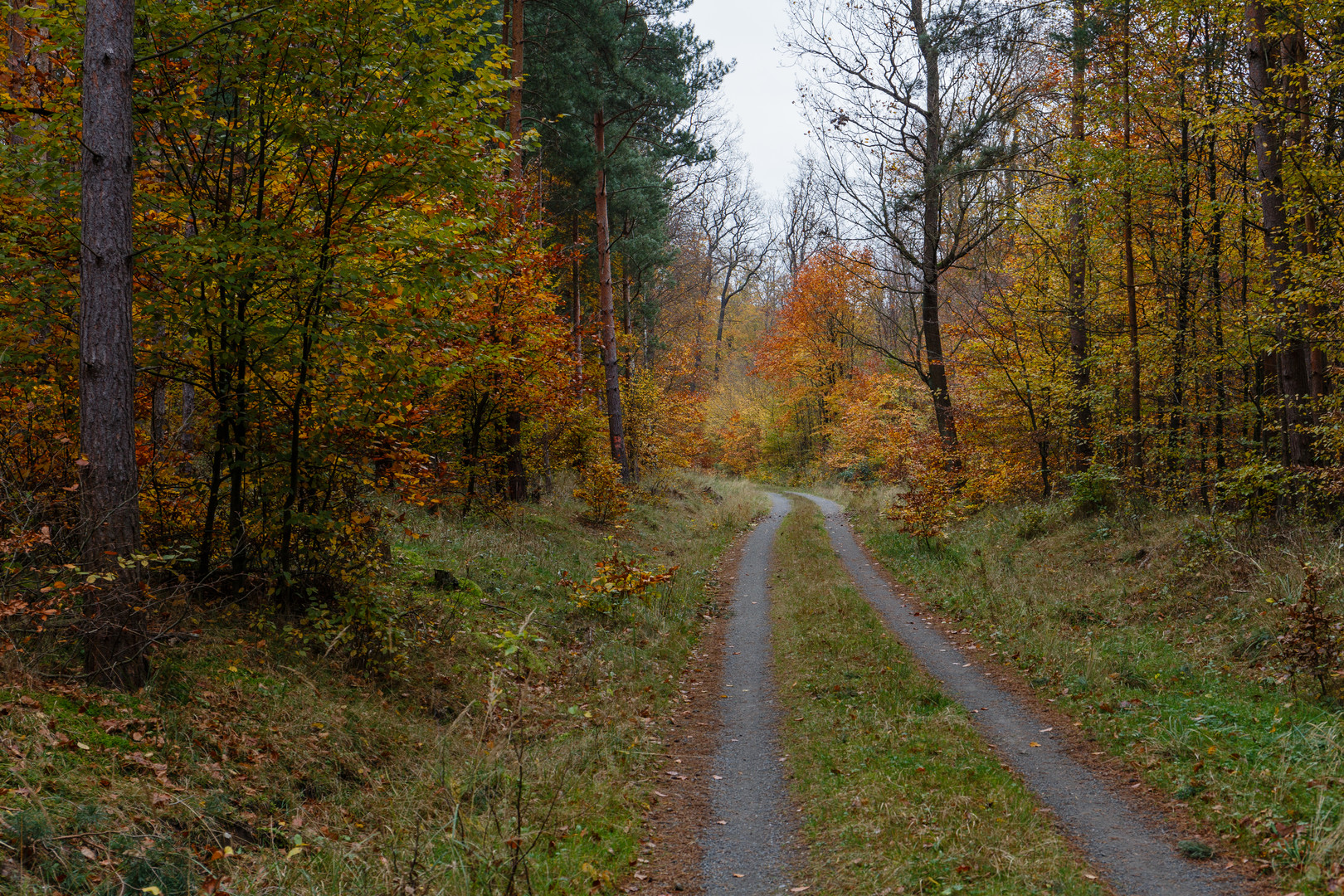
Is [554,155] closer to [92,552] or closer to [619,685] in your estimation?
[619,685]

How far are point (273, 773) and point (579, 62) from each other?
52.1 feet

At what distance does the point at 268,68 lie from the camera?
254 inches

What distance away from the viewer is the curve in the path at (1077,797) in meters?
4.65

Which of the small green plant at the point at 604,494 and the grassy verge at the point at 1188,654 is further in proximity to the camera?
the small green plant at the point at 604,494

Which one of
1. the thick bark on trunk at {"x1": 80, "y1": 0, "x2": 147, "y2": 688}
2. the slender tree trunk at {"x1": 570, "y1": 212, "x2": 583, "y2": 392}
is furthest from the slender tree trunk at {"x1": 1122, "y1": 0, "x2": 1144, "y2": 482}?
the thick bark on trunk at {"x1": 80, "y1": 0, "x2": 147, "y2": 688}

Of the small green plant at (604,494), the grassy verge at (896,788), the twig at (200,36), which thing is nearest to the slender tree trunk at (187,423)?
the twig at (200,36)

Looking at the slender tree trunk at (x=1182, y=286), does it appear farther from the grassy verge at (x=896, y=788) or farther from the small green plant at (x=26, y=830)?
the small green plant at (x=26, y=830)

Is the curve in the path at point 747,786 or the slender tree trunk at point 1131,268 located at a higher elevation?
the slender tree trunk at point 1131,268

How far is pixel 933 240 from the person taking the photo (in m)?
18.0

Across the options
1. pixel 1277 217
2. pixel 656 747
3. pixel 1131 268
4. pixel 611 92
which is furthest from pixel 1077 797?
pixel 611 92

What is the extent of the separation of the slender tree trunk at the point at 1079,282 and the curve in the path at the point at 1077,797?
8.28 metres

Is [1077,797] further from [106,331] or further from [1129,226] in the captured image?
[1129,226]

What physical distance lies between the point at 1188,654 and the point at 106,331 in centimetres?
1084

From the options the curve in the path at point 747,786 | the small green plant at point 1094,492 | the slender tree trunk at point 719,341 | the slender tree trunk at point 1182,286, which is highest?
the slender tree trunk at point 719,341
